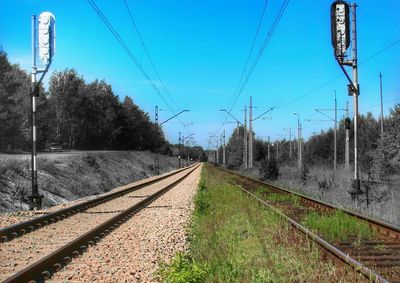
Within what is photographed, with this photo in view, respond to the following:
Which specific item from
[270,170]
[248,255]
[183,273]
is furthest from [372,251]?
[270,170]

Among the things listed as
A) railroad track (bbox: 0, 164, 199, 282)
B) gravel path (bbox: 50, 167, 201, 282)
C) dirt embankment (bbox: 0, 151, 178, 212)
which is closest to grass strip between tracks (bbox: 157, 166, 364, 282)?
gravel path (bbox: 50, 167, 201, 282)

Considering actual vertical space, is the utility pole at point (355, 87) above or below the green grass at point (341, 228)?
above

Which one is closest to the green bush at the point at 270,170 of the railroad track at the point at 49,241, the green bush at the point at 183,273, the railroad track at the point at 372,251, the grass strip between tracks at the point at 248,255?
the railroad track at the point at 49,241

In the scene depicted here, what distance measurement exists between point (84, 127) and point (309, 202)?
8404cm

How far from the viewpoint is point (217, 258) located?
29.1ft

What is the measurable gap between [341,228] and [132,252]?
16.6 ft

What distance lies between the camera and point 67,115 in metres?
97.2

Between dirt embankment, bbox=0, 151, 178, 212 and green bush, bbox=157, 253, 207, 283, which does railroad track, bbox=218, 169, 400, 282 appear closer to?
green bush, bbox=157, 253, 207, 283

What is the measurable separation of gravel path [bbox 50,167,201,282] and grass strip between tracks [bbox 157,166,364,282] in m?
0.45

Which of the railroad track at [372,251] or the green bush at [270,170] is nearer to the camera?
the railroad track at [372,251]

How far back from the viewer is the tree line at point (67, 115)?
68.4 m

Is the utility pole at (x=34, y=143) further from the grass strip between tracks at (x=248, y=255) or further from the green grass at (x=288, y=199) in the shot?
the green grass at (x=288, y=199)

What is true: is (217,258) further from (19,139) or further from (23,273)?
(19,139)

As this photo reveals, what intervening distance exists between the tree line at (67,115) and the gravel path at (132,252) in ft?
172
